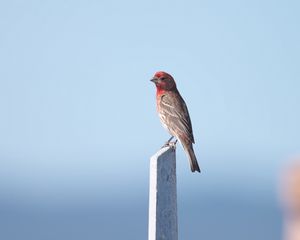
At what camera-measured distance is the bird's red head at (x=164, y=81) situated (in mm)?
11141

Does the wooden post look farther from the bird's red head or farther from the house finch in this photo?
the bird's red head

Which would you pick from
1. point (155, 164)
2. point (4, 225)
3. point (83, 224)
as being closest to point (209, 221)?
point (83, 224)

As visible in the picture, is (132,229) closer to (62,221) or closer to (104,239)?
(104,239)

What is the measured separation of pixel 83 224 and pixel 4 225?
275 inches

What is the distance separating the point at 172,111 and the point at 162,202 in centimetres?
519

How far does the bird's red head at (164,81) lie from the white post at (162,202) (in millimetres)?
5203

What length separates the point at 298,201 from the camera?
3965mm

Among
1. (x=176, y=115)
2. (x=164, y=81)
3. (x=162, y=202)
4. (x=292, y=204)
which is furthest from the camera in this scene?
(x=164, y=81)

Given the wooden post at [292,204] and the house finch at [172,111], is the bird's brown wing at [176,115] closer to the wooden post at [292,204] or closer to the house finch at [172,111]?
the house finch at [172,111]

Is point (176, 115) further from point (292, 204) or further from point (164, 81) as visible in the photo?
point (292, 204)

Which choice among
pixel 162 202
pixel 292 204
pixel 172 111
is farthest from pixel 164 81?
pixel 292 204

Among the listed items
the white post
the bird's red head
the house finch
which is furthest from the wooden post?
the bird's red head

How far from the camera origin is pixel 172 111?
10922mm

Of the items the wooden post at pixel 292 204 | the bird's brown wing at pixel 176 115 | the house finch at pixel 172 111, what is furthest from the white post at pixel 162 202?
the bird's brown wing at pixel 176 115
